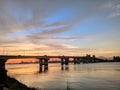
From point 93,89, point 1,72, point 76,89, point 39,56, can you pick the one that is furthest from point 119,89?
point 39,56

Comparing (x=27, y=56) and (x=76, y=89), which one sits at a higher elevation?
(x=27, y=56)

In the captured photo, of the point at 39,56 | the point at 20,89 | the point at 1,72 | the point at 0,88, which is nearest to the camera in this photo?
the point at 0,88

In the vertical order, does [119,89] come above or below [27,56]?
below

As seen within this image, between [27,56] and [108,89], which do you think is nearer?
[108,89]

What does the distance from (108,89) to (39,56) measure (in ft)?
458

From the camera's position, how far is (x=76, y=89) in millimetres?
55156

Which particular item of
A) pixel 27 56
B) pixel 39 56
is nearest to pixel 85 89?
pixel 27 56

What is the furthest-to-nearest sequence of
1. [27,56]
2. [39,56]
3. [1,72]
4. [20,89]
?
[39,56] < [27,56] < [1,72] < [20,89]

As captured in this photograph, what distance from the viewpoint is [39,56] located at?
192m

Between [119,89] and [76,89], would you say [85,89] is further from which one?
[119,89]

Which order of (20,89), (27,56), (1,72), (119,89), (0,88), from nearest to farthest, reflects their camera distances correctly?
(0,88)
(20,89)
(119,89)
(1,72)
(27,56)

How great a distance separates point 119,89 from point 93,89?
6.22 meters

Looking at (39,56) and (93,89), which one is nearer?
A: (93,89)

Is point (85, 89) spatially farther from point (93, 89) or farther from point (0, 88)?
point (0, 88)
